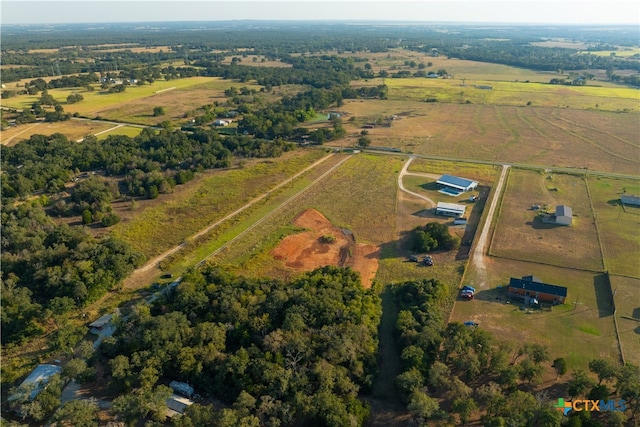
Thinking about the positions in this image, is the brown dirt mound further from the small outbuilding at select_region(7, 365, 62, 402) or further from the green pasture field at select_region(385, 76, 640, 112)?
the green pasture field at select_region(385, 76, 640, 112)

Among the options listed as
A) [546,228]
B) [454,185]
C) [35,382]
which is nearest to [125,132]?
[454,185]

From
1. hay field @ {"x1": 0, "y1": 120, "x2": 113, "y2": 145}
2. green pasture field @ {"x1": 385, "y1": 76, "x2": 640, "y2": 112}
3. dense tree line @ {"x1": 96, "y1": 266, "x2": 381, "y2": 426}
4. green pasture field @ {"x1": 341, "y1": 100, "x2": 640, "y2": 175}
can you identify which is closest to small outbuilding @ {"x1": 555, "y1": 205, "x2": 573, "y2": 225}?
green pasture field @ {"x1": 341, "y1": 100, "x2": 640, "y2": 175}

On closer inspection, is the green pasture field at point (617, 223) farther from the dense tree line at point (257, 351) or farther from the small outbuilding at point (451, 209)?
the dense tree line at point (257, 351)

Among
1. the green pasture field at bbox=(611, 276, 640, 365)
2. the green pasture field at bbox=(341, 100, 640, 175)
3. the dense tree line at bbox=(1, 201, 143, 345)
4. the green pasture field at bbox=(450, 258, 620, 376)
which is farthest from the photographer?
the green pasture field at bbox=(341, 100, 640, 175)

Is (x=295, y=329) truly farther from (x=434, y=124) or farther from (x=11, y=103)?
(x=11, y=103)

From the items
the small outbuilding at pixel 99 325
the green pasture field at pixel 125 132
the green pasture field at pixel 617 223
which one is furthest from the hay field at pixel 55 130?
the green pasture field at pixel 617 223

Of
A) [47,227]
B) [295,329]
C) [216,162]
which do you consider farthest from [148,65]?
[295,329]
